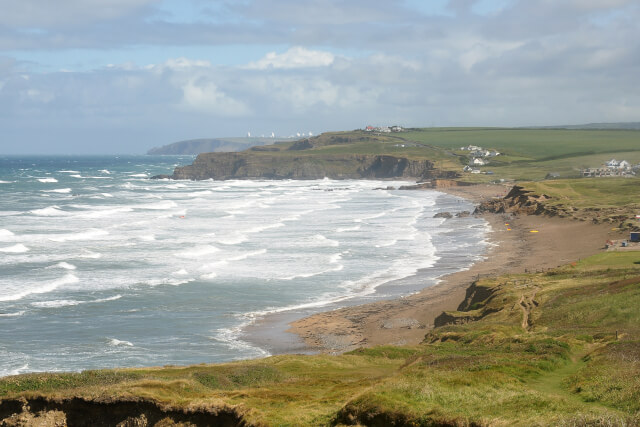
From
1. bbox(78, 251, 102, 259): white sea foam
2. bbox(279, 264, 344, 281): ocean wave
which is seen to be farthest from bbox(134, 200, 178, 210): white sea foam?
bbox(279, 264, 344, 281): ocean wave

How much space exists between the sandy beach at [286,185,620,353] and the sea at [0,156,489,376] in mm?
1967

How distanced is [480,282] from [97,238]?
4377cm

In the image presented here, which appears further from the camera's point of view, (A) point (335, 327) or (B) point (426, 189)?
(B) point (426, 189)

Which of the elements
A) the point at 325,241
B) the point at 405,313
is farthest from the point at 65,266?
the point at 405,313

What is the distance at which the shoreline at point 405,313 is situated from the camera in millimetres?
39969

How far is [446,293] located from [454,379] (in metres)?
29.1

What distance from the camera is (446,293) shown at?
49781 mm

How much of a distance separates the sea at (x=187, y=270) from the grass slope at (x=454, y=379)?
10.0 metres

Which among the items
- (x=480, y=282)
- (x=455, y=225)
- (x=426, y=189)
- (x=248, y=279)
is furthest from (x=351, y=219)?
(x=426, y=189)

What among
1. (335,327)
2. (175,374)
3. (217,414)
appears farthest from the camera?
(335,327)

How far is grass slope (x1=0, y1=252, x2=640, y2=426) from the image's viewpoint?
18.0m

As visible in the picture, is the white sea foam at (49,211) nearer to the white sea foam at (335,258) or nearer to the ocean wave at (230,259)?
the ocean wave at (230,259)

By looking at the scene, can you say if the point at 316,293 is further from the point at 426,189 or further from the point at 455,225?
the point at 426,189

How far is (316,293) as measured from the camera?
51.6m
